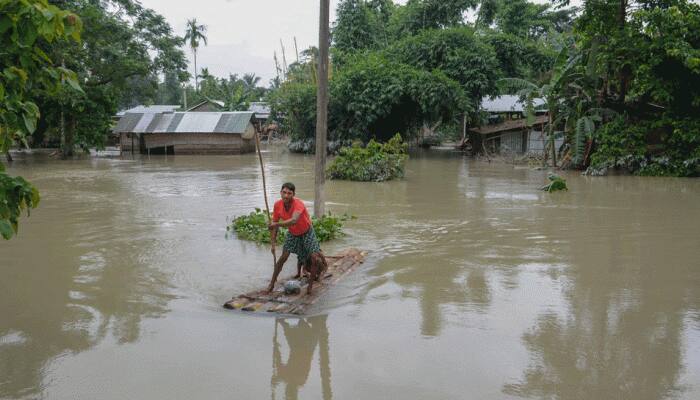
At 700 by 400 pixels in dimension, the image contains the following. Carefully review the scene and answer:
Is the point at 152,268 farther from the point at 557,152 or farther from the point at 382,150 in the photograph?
the point at 557,152

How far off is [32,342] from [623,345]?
16.0 ft

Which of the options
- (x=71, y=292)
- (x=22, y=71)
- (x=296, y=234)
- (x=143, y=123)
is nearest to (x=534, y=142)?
(x=143, y=123)

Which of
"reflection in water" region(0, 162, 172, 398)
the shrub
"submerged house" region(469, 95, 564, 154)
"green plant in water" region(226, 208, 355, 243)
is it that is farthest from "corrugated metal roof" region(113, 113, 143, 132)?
"green plant in water" region(226, 208, 355, 243)

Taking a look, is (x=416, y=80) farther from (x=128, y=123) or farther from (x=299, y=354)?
(x=299, y=354)

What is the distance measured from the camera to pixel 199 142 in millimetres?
32000

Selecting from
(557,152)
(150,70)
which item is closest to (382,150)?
(557,152)

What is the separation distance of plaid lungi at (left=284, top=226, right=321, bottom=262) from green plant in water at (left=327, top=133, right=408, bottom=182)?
1109 cm

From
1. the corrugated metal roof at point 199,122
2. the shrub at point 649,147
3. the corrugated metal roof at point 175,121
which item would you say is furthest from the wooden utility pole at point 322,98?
the corrugated metal roof at point 175,121

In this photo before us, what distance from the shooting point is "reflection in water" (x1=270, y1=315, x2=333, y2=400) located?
4242 mm

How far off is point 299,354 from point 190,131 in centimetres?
2840

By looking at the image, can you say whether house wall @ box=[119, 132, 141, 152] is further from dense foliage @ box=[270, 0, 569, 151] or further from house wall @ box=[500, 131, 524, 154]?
house wall @ box=[500, 131, 524, 154]

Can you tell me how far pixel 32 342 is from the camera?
491cm

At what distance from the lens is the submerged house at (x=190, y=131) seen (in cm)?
3145

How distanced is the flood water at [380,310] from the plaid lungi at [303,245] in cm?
58
